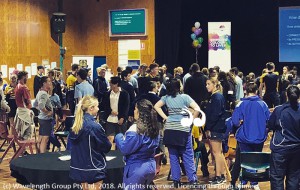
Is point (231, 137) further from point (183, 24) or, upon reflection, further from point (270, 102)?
point (183, 24)

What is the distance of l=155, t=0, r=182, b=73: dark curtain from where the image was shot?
1838 centimetres

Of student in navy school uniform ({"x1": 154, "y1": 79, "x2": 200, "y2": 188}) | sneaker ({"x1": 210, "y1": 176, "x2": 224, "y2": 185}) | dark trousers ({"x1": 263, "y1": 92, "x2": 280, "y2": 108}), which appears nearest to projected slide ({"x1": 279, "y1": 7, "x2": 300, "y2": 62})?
dark trousers ({"x1": 263, "y1": 92, "x2": 280, "y2": 108})

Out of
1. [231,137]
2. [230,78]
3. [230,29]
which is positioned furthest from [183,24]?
[231,137]

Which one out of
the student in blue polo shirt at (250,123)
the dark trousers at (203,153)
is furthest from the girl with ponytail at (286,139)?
the dark trousers at (203,153)

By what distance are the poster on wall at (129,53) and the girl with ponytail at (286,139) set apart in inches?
495

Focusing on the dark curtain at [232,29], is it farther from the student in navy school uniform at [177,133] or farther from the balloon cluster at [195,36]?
the student in navy school uniform at [177,133]

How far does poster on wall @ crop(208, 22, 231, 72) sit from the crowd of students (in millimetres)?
5813

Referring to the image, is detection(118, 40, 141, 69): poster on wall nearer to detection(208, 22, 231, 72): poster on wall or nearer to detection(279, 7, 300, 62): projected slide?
detection(208, 22, 231, 72): poster on wall

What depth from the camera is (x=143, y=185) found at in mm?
5164

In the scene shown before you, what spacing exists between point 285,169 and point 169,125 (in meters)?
1.68

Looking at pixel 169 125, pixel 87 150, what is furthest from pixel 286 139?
pixel 87 150

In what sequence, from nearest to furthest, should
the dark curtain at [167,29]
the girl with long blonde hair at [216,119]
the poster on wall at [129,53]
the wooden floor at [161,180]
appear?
the girl with long blonde hair at [216,119] < the wooden floor at [161,180] < the dark curtain at [167,29] < the poster on wall at [129,53]

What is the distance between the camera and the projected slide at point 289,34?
57.3 ft

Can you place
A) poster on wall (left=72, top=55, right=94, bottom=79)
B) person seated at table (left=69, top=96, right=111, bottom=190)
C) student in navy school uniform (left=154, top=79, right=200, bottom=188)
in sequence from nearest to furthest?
person seated at table (left=69, top=96, right=111, bottom=190) < student in navy school uniform (left=154, top=79, right=200, bottom=188) < poster on wall (left=72, top=55, right=94, bottom=79)
